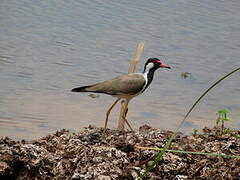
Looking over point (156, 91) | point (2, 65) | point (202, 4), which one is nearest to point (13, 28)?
point (2, 65)

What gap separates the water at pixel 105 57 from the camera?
750 cm

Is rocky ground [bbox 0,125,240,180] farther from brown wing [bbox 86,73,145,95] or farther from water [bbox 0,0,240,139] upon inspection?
water [bbox 0,0,240,139]

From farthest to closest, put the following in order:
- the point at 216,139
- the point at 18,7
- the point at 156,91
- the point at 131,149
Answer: the point at 18,7 → the point at 156,91 → the point at 216,139 → the point at 131,149

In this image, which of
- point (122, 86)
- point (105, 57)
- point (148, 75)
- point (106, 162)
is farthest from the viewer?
point (105, 57)

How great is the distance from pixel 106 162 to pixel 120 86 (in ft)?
6.38

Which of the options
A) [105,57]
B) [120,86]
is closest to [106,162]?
[120,86]

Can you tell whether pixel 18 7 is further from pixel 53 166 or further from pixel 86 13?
pixel 53 166

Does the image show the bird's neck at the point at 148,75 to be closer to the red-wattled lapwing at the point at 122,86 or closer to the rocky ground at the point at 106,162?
the red-wattled lapwing at the point at 122,86

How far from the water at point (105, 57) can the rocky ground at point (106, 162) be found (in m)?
2.21

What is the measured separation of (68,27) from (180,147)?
6920mm

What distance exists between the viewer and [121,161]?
13.8ft

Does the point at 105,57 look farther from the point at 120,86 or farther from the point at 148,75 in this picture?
the point at 120,86

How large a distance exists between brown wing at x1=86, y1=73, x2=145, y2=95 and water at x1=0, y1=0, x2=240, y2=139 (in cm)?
109

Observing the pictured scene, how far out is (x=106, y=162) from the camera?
162 inches
